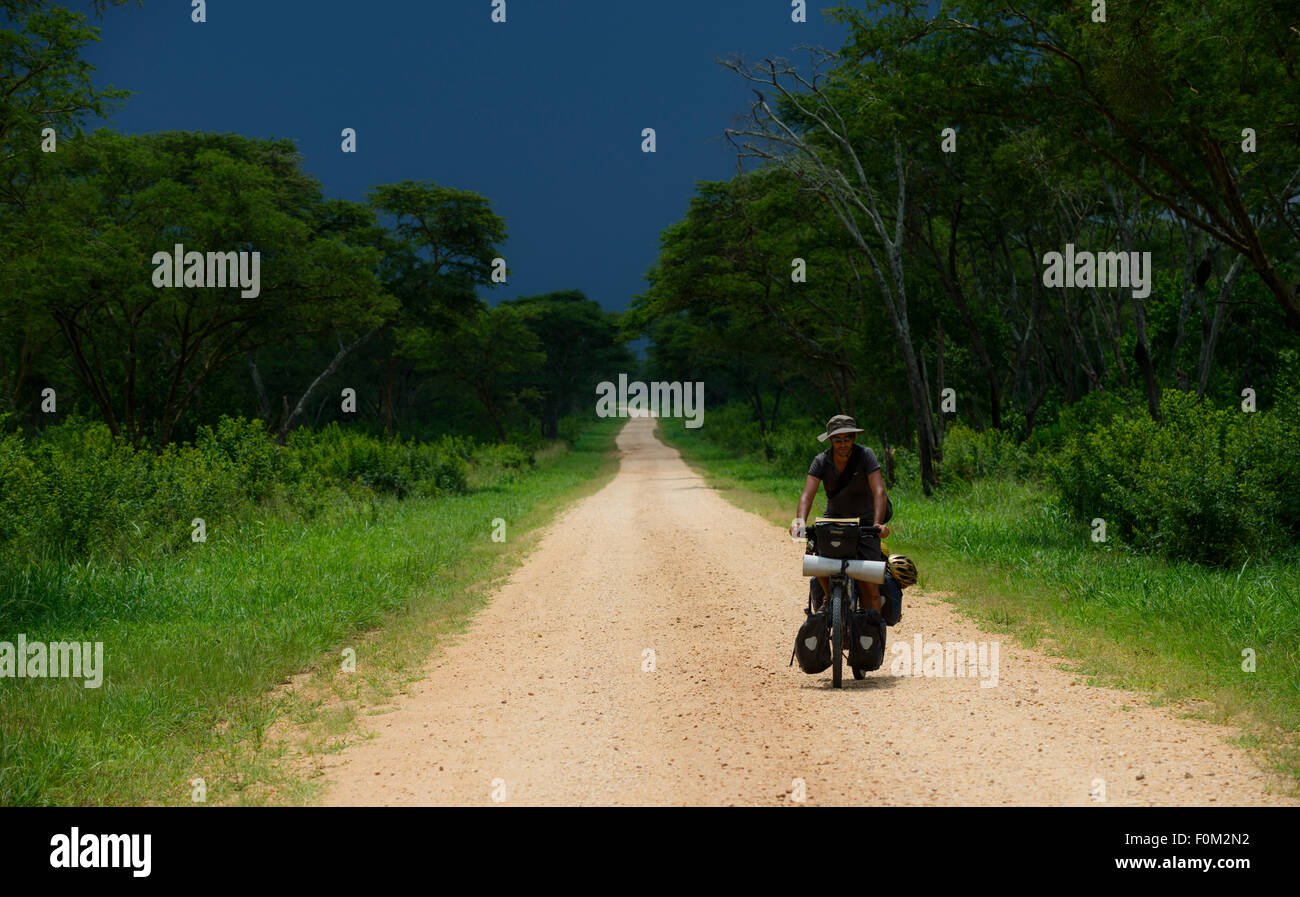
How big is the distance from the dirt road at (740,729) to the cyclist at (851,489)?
0.71m

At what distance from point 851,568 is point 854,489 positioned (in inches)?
25.0

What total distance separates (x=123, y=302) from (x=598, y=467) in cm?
2245

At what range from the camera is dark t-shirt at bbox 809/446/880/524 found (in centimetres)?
725

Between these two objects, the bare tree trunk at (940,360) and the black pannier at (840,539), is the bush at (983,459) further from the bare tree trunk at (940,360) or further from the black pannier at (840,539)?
the black pannier at (840,539)

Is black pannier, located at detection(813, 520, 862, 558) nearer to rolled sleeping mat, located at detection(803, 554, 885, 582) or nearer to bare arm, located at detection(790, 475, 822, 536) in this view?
rolled sleeping mat, located at detection(803, 554, 885, 582)

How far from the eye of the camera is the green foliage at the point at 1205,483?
11.0 metres

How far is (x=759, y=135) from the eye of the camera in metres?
19.7

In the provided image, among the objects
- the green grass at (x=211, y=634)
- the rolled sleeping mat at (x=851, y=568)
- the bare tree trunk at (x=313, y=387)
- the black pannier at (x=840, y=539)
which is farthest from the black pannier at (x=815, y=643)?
the bare tree trunk at (x=313, y=387)

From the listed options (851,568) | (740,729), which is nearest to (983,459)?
(851,568)

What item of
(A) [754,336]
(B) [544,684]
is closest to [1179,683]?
(B) [544,684]

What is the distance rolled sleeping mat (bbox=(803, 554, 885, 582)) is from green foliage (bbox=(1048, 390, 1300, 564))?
19.6 ft

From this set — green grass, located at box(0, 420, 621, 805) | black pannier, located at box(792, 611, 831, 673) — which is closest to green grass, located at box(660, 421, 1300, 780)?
black pannier, located at box(792, 611, 831, 673)

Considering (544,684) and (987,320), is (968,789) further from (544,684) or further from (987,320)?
(987,320)

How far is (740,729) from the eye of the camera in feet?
19.7
